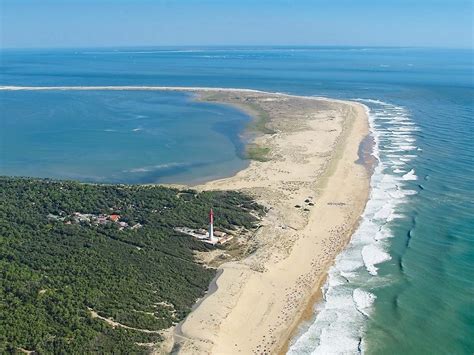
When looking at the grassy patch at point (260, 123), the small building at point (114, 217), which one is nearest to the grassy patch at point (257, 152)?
the grassy patch at point (260, 123)

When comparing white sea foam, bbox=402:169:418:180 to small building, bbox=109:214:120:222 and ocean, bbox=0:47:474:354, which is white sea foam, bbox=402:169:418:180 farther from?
small building, bbox=109:214:120:222

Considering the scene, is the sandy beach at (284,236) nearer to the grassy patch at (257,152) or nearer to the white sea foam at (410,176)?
the grassy patch at (257,152)

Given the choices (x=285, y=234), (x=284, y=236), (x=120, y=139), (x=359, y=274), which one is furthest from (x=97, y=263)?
(x=120, y=139)

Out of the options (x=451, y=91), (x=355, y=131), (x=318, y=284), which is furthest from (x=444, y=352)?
(x=451, y=91)

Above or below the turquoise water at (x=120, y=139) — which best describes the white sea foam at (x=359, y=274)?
above

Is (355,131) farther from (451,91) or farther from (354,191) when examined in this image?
(451,91)

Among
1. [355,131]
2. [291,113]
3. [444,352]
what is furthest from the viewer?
[291,113]

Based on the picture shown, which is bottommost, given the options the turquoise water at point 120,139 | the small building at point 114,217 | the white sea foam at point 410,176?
the turquoise water at point 120,139
